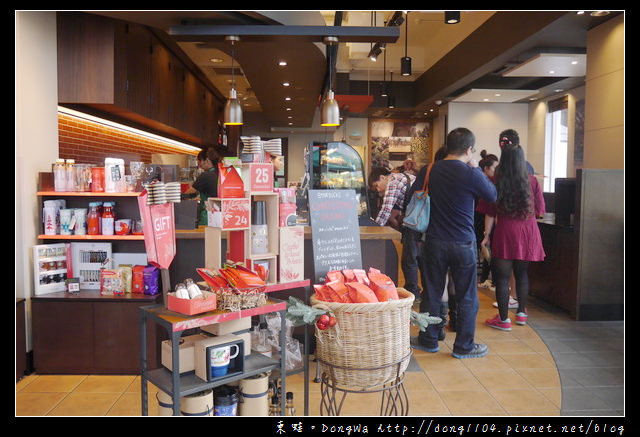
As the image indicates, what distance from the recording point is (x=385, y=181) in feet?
18.8

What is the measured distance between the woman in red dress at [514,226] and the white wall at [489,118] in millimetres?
5731

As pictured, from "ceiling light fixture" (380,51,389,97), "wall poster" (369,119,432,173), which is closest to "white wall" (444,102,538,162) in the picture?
"ceiling light fixture" (380,51,389,97)

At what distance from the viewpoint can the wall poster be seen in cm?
1257

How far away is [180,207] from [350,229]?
156 centimetres

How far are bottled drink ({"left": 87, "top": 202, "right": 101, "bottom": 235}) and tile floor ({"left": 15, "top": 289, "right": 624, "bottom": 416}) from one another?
1.03 metres

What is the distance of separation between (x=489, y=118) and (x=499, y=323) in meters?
6.50

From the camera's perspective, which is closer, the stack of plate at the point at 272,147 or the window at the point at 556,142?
the stack of plate at the point at 272,147

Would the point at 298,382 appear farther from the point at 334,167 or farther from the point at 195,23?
the point at 195,23

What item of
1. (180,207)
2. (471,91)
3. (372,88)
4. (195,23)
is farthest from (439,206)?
(372,88)

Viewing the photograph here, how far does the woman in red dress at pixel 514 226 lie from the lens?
4.30 meters

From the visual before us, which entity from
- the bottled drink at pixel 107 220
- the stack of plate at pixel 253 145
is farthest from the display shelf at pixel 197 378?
the bottled drink at pixel 107 220

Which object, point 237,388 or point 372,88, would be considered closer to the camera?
point 237,388

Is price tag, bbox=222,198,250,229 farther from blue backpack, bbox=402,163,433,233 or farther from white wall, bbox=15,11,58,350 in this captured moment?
white wall, bbox=15,11,58,350

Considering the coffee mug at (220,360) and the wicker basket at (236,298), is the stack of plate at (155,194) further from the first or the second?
the coffee mug at (220,360)
